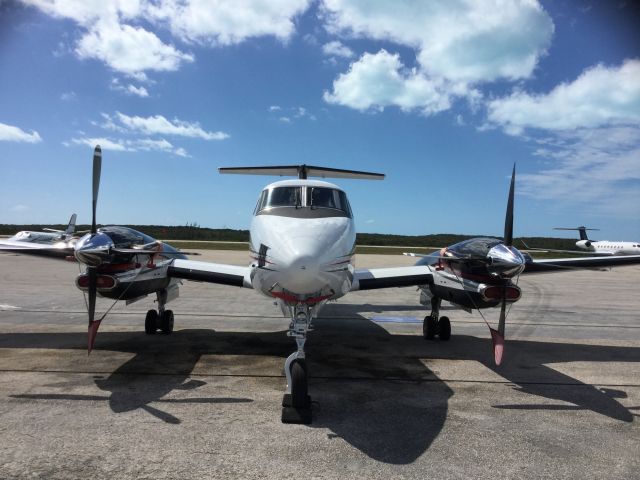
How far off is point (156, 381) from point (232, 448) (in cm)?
282

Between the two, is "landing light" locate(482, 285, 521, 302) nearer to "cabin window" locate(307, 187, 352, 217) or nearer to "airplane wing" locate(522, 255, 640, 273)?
"airplane wing" locate(522, 255, 640, 273)

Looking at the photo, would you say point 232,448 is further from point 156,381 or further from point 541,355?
point 541,355

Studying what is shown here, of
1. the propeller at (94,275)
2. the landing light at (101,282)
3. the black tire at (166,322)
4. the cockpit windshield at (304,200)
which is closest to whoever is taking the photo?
the cockpit windshield at (304,200)

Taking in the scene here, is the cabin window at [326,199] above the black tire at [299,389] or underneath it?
above

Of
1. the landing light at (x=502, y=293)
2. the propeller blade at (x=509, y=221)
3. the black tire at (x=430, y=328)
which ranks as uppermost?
the propeller blade at (x=509, y=221)

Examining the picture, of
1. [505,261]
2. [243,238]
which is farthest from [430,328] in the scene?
[243,238]

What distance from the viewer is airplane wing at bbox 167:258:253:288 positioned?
928 centimetres

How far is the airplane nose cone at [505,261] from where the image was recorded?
7379 mm

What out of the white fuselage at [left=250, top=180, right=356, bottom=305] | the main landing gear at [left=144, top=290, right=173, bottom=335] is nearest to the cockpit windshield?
the white fuselage at [left=250, top=180, right=356, bottom=305]

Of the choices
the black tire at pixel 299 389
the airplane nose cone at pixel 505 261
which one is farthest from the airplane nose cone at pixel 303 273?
the airplane nose cone at pixel 505 261

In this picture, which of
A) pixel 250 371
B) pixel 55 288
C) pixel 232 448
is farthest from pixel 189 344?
pixel 55 288

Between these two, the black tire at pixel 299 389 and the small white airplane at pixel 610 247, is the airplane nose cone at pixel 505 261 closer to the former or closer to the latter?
the black tire at pixel 299 389

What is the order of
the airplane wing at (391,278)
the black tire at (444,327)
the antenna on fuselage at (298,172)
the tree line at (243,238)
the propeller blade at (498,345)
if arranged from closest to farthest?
1. the propeller blade at (498,345)
2. the airplane wing at (391,278)
3. the black tire at (444,327)
4. the antenna on fuselage at (298,172)
5. the tree line at (243,238)

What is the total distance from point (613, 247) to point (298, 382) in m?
57.4
